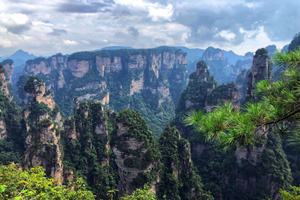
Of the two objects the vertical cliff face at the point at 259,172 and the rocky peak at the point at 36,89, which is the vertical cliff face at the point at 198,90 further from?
the rocky peak at the point at 36,89

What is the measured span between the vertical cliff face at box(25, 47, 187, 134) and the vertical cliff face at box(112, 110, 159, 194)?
87992 millimetres

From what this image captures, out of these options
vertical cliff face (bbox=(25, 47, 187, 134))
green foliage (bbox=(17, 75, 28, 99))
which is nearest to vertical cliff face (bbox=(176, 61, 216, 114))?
vertical cliff face (bbox=(25, 47, 187, 134))

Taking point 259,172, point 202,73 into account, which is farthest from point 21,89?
point 259,172

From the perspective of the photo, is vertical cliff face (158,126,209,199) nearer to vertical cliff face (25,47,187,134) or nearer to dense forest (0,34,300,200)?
dense forest (0,34,300,200)

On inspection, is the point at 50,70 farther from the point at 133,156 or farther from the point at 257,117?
the point at 257,117

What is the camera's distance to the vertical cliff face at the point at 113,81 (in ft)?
427

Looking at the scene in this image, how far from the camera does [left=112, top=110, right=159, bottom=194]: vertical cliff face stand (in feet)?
98.7

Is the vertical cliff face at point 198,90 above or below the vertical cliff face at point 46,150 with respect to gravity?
above

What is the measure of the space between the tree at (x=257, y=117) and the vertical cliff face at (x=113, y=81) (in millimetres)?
113822

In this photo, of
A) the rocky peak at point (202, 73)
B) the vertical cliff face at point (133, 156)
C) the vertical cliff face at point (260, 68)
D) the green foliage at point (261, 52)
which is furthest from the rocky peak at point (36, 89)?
the green foliage at point (261, 52)

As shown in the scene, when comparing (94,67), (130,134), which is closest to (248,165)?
(130,134)

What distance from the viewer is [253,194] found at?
3647 centimetres

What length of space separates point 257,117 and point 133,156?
2719 cm

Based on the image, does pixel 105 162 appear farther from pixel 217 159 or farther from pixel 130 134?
pixel 217 159
